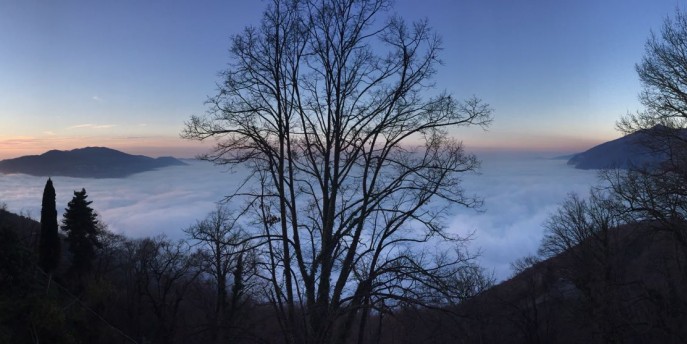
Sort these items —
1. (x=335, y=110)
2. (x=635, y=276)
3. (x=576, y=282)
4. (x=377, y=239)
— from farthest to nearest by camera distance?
(x=635, y=276)
(x=576, y=282)
(x=377, y=239)
(x=335, y=110)

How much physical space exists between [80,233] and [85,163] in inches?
4786

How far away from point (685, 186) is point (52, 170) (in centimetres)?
14362

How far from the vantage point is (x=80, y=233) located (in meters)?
39.4

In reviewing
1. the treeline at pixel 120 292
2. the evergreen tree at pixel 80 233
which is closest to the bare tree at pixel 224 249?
the treeline at pixel 120 292

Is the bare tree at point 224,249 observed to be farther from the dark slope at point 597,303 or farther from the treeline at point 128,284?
the dark slope at point 597,303

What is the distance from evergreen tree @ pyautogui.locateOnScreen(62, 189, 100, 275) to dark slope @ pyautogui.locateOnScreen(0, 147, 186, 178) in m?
83.3

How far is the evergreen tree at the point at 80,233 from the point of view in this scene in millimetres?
39312

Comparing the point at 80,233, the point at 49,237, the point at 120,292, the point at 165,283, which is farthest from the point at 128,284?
the point at 165,283

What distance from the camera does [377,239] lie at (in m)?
8.69

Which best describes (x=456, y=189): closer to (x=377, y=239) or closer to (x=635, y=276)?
(x=377, y=239)

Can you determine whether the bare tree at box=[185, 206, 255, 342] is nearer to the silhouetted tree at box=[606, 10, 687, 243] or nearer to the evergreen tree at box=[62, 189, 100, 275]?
the silhouetted tree at box=[606, 10, 687, 243]

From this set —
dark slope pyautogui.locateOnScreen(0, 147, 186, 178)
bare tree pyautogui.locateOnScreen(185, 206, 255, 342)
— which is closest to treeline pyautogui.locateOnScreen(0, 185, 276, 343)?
bare tree pyautogui.locateOnScreen(185, 206, 255, 342)

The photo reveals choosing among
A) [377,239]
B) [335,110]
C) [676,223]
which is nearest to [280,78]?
[335,110]

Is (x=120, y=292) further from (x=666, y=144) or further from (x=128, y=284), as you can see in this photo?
(x=666, y=144)
